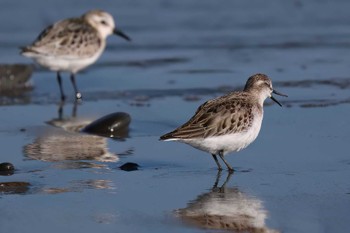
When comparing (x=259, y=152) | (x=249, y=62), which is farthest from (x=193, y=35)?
(x=259, y=152)

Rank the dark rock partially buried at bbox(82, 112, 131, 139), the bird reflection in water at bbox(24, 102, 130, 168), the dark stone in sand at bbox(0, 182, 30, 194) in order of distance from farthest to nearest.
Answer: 1. the dark rock partially buried at bbox(82, 112, 131, 139)
2. the bird reflection in water at bbox(24, 102, 130, 168)
3. the dark stone in sand at bbox(0, 182, 30, 194)

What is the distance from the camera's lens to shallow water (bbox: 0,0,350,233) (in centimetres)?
594

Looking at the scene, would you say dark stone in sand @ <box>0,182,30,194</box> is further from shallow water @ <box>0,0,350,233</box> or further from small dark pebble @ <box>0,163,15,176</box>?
small dark pebble @ <box>0,163,15,176</box>

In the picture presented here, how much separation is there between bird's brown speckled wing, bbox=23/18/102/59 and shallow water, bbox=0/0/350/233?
0.47 m

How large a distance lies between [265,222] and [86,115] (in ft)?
14.4

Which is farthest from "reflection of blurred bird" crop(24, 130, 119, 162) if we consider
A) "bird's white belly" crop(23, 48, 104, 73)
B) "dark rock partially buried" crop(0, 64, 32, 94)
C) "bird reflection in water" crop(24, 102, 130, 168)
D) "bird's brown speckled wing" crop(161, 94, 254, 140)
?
"dark rock partially buried" crop(0, 64, 32, 94)

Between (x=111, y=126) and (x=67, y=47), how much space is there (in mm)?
2993

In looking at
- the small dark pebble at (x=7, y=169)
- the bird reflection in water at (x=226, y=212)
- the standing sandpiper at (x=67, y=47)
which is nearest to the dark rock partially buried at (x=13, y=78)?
the standing sandpiper at (x=67, y=47)

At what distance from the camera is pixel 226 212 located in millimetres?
5938

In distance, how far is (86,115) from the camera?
384 inches

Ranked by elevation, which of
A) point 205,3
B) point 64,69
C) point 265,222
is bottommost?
point 265,222

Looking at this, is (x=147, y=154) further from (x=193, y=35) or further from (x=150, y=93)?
(x=193, y=35)

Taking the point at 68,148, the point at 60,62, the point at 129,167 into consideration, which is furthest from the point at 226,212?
the point at 60,62

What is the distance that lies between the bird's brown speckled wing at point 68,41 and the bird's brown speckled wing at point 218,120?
4428 mm
